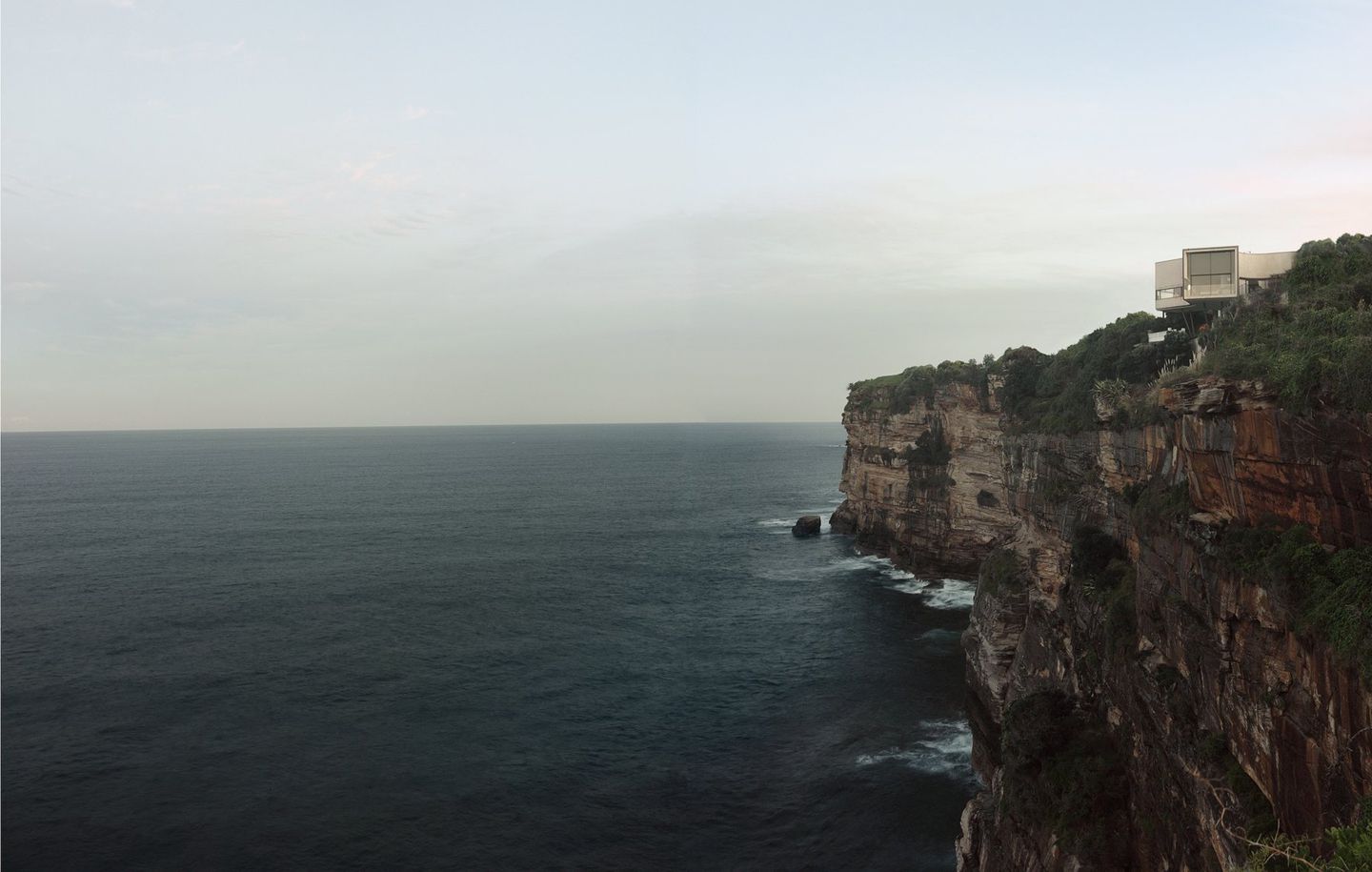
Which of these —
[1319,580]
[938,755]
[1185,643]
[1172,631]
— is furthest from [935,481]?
[1319,580]

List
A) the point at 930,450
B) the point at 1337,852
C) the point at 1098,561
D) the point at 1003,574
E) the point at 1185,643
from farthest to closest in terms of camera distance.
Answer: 1. the point at 930,450
2. the point at 1003,574
3. the point at 1098,561
4. the point at 1185,643
5. the point at 1337,852

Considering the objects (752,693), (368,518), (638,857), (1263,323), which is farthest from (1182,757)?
(368,518)

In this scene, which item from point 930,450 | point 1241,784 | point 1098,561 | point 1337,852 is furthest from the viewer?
point 930,450

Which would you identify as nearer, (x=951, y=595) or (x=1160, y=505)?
(x=1160, y=505)

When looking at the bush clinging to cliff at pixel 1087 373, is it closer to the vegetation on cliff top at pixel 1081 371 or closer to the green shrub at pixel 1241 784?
the vegetation on cliff top at pixel 1081 371

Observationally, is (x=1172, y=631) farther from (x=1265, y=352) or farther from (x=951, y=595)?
(x=951, y=595)

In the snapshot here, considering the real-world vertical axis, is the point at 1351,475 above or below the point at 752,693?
above

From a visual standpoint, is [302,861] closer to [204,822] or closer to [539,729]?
[204,822]
